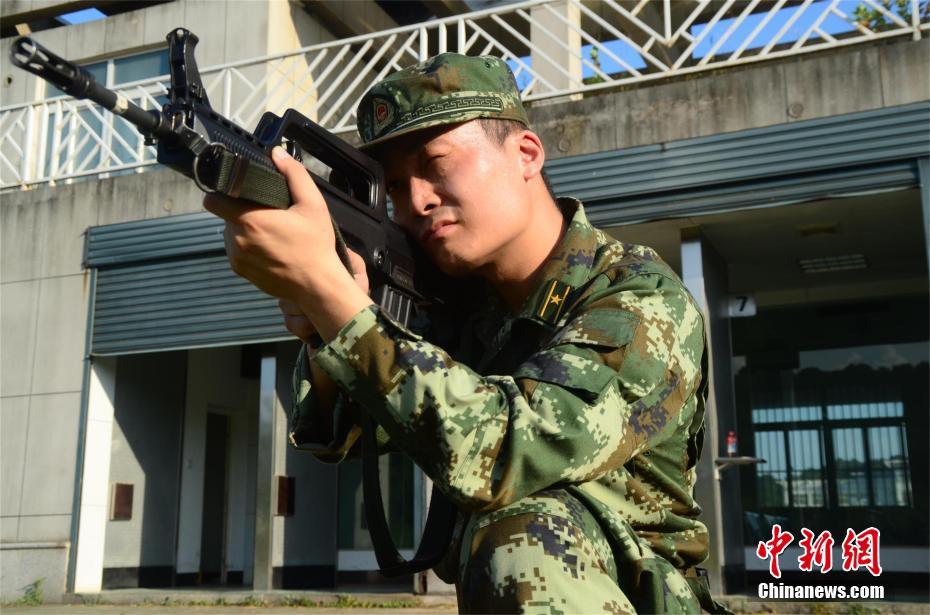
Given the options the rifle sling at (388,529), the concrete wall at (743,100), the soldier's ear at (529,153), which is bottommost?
the rifle sling at (388,529)

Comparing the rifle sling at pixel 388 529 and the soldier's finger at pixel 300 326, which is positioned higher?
the soldier's finger at pixel 300 326

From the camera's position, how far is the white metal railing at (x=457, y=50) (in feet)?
23.8

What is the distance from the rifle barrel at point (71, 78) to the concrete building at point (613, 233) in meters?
6.06

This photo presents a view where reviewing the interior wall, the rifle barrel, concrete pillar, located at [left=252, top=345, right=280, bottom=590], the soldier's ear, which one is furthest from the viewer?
the interior wall

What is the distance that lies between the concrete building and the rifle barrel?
19.9ft

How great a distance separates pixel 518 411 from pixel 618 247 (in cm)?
68

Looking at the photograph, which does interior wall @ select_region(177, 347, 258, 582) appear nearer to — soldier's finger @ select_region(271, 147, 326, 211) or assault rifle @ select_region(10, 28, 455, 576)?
assault rifle @ select_region(10, 28, 455, 576)

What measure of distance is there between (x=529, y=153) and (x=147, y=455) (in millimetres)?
8642

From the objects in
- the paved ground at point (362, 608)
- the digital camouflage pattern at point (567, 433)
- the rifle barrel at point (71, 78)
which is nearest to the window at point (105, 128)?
the paved ground at point (362, 608)

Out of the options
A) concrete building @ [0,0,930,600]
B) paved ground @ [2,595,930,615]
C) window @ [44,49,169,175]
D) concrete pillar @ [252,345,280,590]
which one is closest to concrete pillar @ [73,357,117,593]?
concrete building @ [0,0,930,600]

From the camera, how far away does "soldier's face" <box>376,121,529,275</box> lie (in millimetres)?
1979

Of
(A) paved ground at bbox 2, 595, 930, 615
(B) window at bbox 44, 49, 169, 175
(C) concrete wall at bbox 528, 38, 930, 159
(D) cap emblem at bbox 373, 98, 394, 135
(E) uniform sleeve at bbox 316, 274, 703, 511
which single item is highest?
(B) window at bbox 44, 49, 169, 175

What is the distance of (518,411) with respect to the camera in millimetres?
1532

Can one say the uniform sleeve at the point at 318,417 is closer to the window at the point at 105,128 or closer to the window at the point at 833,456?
the window at the point at 105,128
